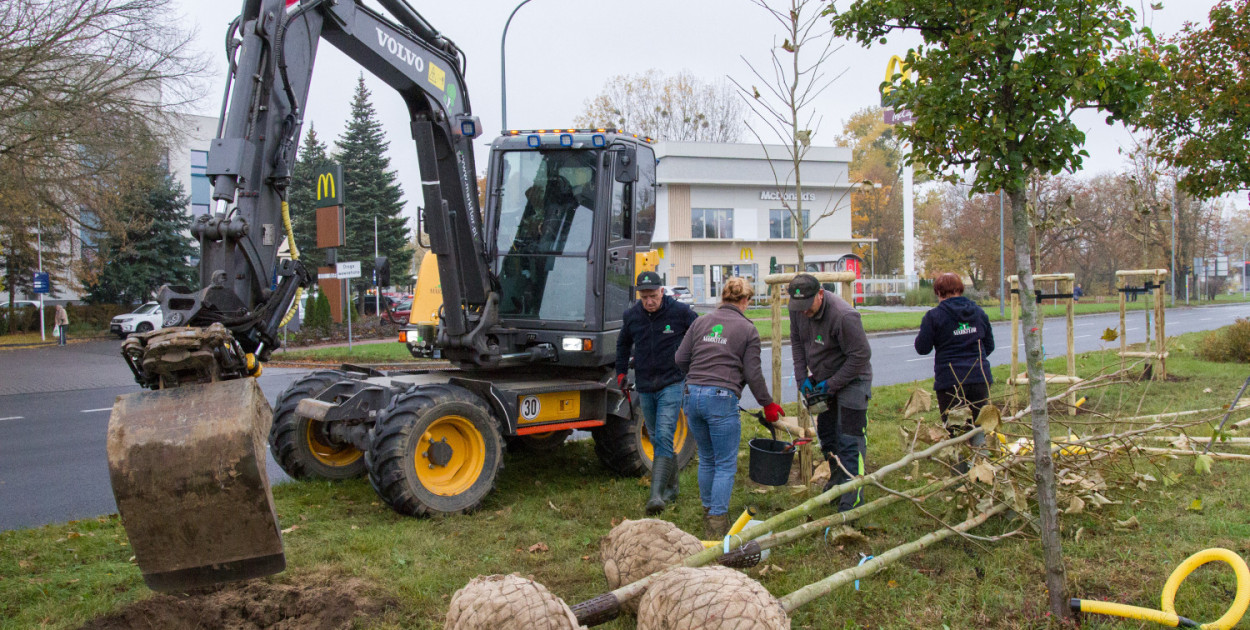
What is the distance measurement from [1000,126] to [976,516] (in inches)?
99.4

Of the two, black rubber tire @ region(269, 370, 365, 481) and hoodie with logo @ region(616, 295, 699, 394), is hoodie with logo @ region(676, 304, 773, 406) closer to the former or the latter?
hoodie with logo @ region(616, 295, 699, 394)

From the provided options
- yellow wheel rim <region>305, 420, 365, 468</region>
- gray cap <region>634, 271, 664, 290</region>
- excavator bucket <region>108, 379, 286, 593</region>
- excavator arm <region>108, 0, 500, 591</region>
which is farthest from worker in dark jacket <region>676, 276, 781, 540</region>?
yellow wheel rim <region>305, 420, 365, 468</region>

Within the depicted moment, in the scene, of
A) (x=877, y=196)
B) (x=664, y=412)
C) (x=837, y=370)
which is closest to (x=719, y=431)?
(x=664, y=412)

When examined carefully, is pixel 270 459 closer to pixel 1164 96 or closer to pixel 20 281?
Result: pixel 1164 96

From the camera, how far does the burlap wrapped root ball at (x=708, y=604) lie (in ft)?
10.3

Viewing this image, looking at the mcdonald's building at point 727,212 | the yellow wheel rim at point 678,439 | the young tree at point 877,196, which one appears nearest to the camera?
the yellow wheel rim at point 678,439

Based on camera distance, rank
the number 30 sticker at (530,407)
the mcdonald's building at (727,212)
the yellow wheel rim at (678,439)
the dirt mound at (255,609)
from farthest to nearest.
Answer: the mcdonald's building at (727,212) → the yellow wheel rim at (678,439) → the number 30 sticker at (530,407) → the dirt mound at (255,609)

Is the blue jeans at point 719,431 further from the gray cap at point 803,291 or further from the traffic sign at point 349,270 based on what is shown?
the traffic sign at point 349,270

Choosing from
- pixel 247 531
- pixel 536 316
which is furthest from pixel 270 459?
pixel 247 531

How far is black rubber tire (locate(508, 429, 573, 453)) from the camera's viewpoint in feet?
26.4

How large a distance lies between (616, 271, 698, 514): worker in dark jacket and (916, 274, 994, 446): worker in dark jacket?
200 centimetres

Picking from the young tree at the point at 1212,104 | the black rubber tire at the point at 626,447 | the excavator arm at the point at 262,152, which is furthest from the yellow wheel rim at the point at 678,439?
the young tree at the point at 1212,104

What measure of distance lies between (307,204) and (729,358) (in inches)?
1595

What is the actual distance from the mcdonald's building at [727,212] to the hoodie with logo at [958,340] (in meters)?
42.4
